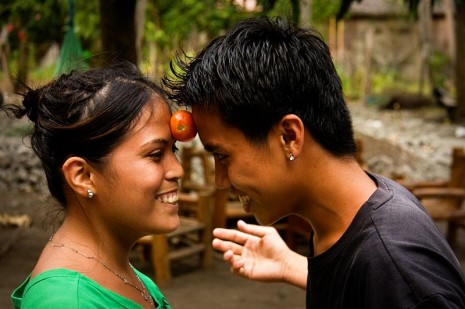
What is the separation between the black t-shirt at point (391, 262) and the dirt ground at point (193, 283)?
127 inches

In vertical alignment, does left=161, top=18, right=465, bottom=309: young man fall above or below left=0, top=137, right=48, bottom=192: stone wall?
above

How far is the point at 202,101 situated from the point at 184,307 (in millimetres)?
3244

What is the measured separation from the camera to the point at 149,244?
→ 545 cm

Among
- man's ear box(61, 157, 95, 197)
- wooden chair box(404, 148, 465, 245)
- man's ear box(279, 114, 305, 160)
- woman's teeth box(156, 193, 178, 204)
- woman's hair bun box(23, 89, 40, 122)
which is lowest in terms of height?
wooden chair box(404, 148, 465, 245)

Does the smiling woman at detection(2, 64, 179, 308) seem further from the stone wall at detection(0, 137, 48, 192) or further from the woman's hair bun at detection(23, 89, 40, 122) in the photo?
the stone wall at detection(0, 137, 48, 192)

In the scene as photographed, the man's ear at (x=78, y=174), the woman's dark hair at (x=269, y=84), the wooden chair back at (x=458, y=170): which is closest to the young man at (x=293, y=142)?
Result: the woman's dark hair at (x=269, y=84)

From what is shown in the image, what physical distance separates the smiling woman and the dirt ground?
299cm

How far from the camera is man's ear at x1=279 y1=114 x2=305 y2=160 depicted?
164cm

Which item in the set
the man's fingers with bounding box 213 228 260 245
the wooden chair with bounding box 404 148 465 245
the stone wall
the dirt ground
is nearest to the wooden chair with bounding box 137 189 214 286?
the dirt ground

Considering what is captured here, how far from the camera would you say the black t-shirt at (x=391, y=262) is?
A: 4.60ft

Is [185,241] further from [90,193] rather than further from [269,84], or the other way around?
[269,84]

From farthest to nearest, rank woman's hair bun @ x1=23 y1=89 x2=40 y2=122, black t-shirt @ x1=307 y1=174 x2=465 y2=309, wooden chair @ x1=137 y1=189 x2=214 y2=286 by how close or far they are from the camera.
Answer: wooden chair @ x1=137 y1=189 x2=214 y2=286, woman's hair bun @ x1=23 y1=89 x2=40 y2=122, black t-shirt @ x1=307 y1=174 x2=465 y2=309

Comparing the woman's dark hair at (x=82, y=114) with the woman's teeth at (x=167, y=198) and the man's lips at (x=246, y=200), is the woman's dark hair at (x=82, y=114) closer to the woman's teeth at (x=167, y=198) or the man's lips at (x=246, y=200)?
the woman's teeth at (x=167, y=198)

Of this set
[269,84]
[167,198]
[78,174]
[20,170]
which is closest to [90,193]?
[78,174]
